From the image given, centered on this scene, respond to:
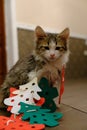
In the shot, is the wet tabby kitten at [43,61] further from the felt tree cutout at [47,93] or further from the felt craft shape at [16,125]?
the felt craft shape at [16,125]

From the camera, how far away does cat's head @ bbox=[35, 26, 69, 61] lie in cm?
124

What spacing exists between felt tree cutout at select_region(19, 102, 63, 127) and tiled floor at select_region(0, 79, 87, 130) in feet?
0.10

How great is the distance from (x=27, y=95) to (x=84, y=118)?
1.03 ft

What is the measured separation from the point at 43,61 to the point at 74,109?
1.08 ft

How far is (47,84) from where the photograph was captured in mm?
1252

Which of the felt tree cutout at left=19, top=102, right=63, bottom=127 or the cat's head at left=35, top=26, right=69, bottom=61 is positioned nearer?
the felt tree cutout at left=19, top=102, right=63, bottom=127

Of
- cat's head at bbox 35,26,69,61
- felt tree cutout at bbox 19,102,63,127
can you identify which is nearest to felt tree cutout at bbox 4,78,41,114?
felt tree cutout at bbox 19,102,63,127

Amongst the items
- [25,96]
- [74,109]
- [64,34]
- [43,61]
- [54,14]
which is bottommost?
[74,109]

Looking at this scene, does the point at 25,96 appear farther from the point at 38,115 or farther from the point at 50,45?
the point at 50,45

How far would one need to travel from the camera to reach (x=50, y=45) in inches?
49.1

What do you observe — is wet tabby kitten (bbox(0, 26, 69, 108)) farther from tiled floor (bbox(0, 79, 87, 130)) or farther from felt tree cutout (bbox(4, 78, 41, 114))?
tiled floor (bbox(0, 79, 87, 130))

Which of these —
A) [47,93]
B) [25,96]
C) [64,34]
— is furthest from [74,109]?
[64,34]

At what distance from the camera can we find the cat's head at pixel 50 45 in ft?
4.08

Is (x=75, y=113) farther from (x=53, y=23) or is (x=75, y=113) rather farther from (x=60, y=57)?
(x=53, y=23)
